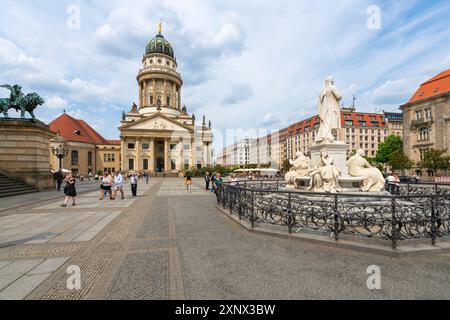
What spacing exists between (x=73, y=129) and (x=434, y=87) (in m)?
86.8

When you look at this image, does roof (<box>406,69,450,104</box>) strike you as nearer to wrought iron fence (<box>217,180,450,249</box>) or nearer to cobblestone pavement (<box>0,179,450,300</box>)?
wrought iron fence (<box>217,180,450,249</box>)

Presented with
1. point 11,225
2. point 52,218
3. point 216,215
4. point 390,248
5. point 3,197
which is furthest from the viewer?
point 3,197

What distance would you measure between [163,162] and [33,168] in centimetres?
4669

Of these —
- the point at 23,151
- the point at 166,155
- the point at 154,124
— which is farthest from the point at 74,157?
the point at 23,151

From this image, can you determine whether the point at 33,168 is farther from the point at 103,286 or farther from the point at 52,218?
the point at 103,286

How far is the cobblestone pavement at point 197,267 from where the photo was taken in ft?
10.8

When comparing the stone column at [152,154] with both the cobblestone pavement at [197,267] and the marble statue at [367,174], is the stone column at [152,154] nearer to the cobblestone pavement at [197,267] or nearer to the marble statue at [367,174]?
the cobblestone pavement at [197,267]

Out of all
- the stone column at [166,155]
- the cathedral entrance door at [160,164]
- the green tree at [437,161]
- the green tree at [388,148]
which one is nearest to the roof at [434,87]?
the green tree at [388,148]

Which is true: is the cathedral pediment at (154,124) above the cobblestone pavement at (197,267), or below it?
above

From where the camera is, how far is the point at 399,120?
243 feet

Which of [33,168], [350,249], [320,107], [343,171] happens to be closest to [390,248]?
[350,249]

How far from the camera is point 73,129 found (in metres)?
61.9

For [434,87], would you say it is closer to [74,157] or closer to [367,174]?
[367,174]

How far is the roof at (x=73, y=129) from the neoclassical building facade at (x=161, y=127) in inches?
475
